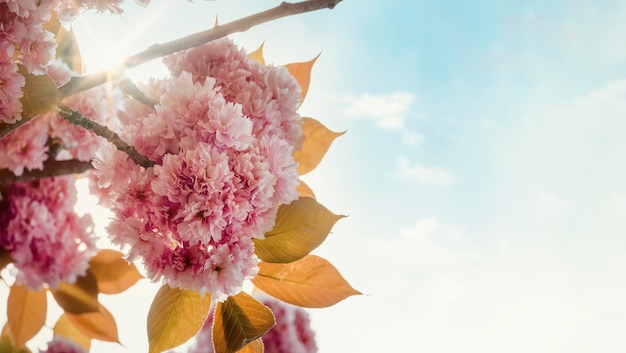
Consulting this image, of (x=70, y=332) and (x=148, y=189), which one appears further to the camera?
(x=70, y=332)

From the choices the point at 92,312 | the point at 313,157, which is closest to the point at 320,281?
the point at 313,157

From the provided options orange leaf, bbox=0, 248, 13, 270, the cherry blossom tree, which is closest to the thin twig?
the cherry blossom tree

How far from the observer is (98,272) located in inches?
28.3

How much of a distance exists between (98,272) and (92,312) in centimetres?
5

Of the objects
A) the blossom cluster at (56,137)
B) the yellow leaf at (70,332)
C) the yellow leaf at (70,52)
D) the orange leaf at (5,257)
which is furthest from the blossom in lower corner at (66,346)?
the yellow leaf at (70,52)

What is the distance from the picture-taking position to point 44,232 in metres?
0.73

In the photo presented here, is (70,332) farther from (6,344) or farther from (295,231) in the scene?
(295,231)

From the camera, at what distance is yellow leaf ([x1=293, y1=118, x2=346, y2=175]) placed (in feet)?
2.01

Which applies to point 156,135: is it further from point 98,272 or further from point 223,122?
point 98,272

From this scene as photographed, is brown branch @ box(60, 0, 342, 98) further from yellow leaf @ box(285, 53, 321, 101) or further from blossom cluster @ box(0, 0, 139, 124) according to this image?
yellow leaf @ box(285, 53, 321, 101)

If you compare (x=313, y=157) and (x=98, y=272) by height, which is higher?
(x=313, y=157)

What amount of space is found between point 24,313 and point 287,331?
31 centimetres

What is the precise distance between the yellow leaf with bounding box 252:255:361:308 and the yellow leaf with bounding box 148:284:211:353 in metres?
0.06

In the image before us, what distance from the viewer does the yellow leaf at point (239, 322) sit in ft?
1.63
